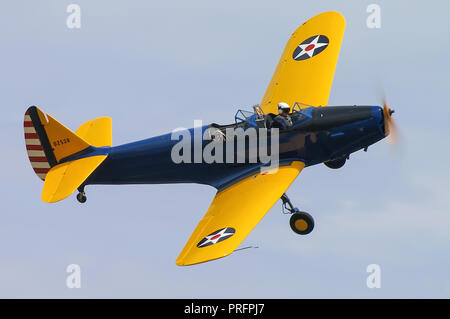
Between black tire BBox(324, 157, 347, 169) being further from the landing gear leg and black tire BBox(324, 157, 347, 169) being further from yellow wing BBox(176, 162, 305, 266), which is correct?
the landing gear leg

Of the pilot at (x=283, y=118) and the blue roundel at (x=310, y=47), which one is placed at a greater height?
the blue roundel at (x=310, y=47)

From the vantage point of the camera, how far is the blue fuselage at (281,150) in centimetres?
2212

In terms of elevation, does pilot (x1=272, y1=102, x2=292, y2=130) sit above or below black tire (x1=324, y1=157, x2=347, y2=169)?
above

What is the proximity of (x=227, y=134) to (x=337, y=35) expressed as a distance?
5049mm

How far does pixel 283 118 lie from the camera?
22516 mm

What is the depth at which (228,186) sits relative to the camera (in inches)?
891

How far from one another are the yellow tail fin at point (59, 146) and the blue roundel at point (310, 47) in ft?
18.0

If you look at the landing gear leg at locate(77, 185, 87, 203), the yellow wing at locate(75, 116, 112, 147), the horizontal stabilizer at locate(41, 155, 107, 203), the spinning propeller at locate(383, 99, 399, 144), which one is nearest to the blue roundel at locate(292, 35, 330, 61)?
the spinning propeller at locate(383, 99, 399, 144)

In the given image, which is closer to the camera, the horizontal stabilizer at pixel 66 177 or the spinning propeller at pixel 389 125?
the spinning propeller at pixel 389 125

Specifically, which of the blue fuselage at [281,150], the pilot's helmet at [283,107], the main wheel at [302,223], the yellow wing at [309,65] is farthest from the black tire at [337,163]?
the main wheel at [302,223]

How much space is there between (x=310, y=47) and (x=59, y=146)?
726cm

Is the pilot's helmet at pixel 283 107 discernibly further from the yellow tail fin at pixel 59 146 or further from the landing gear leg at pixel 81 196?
the landing gear leg at pixel 81 196

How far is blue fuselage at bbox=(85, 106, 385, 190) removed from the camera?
72.6 feet

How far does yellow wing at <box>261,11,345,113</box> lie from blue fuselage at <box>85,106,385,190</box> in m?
1.91
